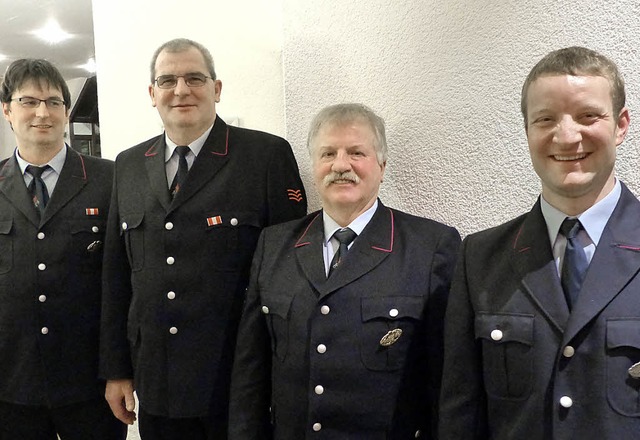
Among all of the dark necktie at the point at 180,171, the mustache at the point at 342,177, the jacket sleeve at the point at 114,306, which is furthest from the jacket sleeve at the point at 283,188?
the jacket sleeve at the point at 114,306

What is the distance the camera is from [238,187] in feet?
6.38

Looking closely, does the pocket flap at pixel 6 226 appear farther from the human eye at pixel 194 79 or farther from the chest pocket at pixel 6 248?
the human eye at pixel 194 79

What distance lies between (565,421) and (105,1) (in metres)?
2.86

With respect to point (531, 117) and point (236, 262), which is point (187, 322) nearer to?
point (236, 262)

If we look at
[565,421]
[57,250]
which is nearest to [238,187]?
[57,250]

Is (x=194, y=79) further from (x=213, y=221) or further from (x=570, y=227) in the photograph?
(x=570, y=227)

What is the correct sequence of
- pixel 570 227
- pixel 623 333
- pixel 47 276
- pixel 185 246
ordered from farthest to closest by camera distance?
pixel 47 276 < pixel 185 246 < pixel 570 227 < pixel 623 333

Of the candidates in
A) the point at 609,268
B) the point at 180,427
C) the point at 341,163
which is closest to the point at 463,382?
the point at 609,268

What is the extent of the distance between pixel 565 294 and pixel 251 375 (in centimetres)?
89

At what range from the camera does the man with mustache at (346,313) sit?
1.50 metres

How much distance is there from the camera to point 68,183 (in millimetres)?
2221

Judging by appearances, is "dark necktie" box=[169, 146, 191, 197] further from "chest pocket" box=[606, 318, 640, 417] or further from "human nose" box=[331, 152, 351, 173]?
"chest pocket" box=[606, 318, 640, 417]

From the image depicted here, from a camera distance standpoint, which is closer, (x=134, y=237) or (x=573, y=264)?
(x=573, y=264)

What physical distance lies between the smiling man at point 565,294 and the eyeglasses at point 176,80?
1.12 metres
